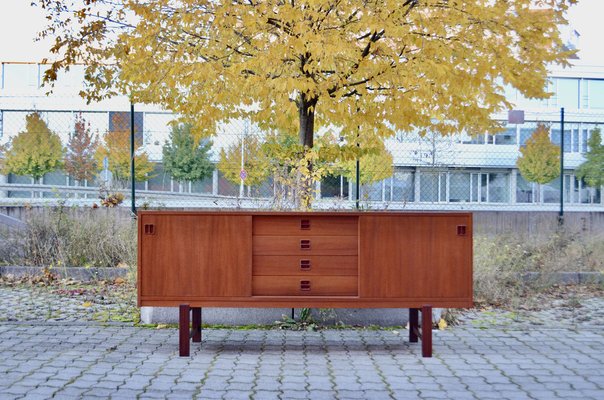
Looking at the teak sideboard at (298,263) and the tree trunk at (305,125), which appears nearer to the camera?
the teak sideboard at (298,263)

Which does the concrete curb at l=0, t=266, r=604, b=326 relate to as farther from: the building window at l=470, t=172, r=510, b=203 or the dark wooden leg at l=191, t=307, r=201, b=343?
the building window at l=470, t=172, r=510, b=203

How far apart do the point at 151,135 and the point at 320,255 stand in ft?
25.6

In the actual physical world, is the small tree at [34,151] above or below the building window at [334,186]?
above

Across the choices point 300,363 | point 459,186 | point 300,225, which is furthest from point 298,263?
point 459,186

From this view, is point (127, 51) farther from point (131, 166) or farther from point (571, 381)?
point (571, 381)

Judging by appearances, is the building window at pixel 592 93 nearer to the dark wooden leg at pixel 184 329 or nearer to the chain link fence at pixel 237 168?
the chain link fence at pixel 237 168

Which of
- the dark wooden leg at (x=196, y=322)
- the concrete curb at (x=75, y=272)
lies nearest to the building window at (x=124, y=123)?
the concrete curb at (x=75, y=272)

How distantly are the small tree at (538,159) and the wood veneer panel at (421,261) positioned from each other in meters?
9.43

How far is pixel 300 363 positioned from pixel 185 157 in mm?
8130

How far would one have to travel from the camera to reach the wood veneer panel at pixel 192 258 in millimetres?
6223

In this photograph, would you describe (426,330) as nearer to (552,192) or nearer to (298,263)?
(298,263)

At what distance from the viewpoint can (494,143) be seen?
49.5ft

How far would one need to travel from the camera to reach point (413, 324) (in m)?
6.80

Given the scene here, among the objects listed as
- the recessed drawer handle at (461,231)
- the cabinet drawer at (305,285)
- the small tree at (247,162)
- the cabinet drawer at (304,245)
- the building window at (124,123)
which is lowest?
the cabinet drawer at (305,285)
